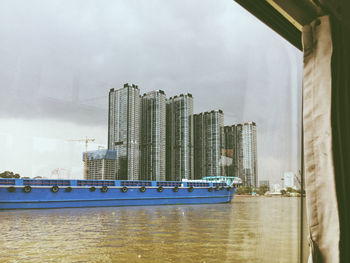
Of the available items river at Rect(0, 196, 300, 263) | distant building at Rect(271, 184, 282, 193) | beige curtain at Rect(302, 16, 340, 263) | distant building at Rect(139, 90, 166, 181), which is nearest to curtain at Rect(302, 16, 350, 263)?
beige curtain at Rect(302, 16, 340, 263)

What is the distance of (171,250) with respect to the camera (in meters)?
6.71

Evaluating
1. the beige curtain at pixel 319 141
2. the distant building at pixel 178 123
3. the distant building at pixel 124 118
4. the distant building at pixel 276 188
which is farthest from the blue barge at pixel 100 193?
the beige curtain at pixel 319 141

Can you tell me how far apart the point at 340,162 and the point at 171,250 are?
6.06 meters

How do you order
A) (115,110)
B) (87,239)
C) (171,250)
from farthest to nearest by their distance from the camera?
(87,239) → (171,250) → (115,110)

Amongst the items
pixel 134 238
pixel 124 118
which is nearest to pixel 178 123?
pixel 124 118

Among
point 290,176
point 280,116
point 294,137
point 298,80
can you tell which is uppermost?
point 298,80

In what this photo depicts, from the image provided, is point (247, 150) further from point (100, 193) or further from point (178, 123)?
point (100, 193)

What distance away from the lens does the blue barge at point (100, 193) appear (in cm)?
1292

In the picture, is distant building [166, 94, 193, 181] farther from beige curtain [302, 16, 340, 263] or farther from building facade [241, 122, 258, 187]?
beige curtain [302, 16, 340, 263]

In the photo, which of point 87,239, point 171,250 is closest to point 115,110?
point 171,250

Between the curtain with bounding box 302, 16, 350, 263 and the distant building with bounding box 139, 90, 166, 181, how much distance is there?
3741mm

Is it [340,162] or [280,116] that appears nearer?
[340,162]

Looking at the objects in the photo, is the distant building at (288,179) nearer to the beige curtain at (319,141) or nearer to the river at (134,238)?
the river at (134,238)

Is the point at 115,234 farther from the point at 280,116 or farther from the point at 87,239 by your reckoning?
the point at 280,116
